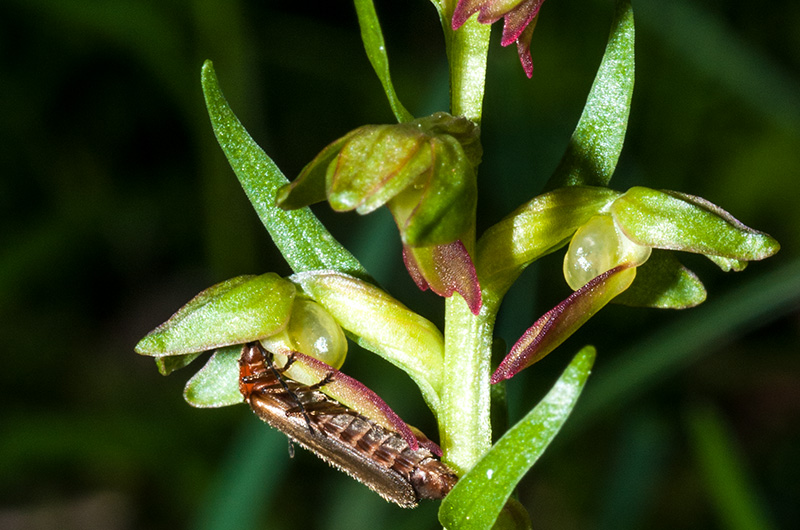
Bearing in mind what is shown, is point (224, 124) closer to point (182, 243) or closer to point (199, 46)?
point (199, 46)

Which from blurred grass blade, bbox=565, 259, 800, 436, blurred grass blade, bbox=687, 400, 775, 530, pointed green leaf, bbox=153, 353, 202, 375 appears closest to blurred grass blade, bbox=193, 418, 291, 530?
blurred grass blade, bbox=565, 259, 800, 436

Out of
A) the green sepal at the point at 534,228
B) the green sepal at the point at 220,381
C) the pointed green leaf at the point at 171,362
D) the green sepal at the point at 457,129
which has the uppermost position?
the green sepal at the point at 457,129

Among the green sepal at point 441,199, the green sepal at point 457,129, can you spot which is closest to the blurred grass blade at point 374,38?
the green sepal at point 457,129

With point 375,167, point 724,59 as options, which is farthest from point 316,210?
point 375,167

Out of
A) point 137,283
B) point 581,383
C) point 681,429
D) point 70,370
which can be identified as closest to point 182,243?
point 137,283

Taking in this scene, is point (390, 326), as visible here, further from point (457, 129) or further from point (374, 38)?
point (374, 38)

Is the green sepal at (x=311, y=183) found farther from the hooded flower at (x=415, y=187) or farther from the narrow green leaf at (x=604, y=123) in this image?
the narrow green leaf at (x=604, y=123)
